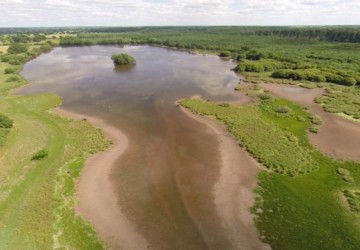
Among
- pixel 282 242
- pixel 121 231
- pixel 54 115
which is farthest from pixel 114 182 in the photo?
pixel 54 115

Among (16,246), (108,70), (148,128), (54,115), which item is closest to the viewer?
(16,246)

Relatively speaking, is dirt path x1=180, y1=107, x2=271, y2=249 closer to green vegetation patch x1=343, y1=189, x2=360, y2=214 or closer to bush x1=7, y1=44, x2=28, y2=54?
green vegetation patch x1=343, y1=189, x2=360, y2=214

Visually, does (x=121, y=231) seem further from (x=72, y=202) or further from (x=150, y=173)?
(x=150, y=173)

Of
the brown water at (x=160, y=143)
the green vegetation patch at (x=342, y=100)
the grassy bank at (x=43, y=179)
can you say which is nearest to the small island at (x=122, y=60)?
the brown water at (x=160, y=143)

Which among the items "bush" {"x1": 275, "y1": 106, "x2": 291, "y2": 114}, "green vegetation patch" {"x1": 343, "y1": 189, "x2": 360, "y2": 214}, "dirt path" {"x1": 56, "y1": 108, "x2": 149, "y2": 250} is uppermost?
"bush" {"x1": 275, "y1": 106, "x2": 291, "y2": 114}

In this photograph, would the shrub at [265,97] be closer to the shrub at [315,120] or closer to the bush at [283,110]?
the bush at [283,110]

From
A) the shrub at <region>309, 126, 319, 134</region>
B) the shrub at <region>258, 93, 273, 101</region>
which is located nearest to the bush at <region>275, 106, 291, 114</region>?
the shrub at <region>258, 93, 273, 101</region>

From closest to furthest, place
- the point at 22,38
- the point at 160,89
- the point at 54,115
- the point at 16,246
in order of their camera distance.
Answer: the point at 16,246
the point at 54,115
the point at 160,89
the point at 22,38

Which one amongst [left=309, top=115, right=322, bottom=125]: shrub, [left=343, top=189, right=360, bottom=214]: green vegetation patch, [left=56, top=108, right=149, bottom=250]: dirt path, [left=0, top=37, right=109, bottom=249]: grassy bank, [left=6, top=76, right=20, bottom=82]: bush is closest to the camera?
[left=0, top=37, right=109, bottom=249]: grassy bank
